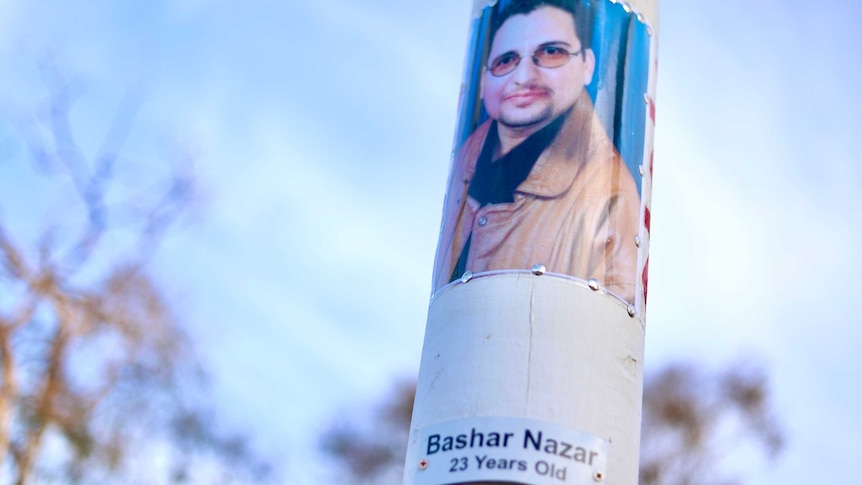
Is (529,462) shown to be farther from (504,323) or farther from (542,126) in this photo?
(542,126)

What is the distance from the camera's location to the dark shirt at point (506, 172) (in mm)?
8602

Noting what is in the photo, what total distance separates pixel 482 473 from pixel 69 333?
7205 millimetres

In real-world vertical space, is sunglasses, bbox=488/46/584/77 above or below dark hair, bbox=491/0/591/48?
below

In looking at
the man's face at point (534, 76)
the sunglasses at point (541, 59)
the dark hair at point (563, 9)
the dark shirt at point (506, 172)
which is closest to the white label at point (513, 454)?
the dark shirt at point (506, 172)

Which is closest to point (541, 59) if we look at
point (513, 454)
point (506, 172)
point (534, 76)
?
point (534, 76)

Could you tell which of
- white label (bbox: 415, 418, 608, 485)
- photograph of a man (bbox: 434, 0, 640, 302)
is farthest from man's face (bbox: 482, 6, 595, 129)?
white label (bbox: 415, 418, 608, 485)

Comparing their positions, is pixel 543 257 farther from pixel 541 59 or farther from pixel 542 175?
pixel 541 59

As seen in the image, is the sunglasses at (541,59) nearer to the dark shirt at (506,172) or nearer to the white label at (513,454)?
the dark shirt at (506,172)

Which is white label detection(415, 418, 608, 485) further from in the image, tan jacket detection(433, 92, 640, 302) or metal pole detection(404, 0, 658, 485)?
tan jacket detection(433, 92, 640, 302)

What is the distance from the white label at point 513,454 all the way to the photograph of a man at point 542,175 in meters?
1.26

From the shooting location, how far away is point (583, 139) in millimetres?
8719

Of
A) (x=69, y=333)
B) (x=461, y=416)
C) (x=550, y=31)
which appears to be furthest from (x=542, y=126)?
(x=69, y=333)

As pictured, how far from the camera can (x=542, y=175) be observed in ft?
28.2

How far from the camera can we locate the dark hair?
9195 millimetres
